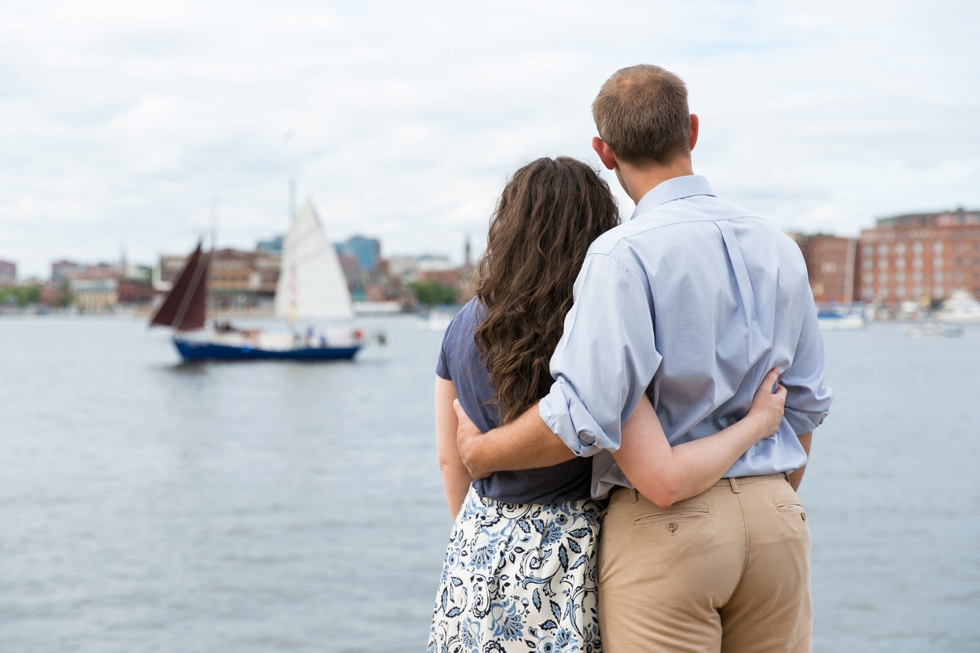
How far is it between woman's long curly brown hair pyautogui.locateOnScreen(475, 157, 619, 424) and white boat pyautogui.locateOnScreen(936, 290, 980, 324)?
110022mm

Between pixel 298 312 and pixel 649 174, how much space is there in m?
43.3

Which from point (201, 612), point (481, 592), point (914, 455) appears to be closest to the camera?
point (481, 592)

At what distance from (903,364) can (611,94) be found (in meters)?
50.6

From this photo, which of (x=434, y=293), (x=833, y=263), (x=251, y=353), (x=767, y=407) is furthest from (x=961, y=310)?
(x=767, y=407)

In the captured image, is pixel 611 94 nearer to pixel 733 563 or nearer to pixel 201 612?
pixel 733 563

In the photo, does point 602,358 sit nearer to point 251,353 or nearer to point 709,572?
point 709,572

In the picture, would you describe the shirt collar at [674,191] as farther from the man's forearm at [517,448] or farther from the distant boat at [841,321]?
the distant boat at [841,321]

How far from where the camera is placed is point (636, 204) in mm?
1644

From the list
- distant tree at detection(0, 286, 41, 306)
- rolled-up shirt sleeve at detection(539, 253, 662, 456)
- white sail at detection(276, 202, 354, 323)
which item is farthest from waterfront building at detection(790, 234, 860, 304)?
distant tree at detection(0, 286, 41, 306)

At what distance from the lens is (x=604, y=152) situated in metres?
1.63

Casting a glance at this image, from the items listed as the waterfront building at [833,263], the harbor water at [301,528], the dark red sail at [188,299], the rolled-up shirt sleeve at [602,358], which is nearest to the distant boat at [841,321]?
the waterfront building at [833,263]

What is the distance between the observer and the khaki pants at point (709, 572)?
4.95 feet

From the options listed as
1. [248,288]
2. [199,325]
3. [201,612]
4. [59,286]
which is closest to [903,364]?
[199,325]

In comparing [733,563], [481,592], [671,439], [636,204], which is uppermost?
[636,204]
